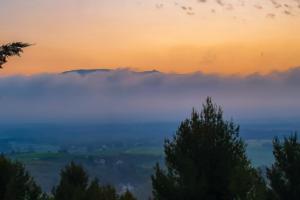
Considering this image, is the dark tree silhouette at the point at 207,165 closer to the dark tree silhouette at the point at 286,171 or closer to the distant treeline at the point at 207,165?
the distant treeline at the point at 207,165

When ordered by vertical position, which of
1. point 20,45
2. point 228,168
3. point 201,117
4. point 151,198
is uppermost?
point 20,45

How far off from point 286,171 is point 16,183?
46.0ft

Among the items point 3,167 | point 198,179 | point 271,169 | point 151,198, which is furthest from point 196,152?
point 3,167

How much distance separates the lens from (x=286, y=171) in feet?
85.4

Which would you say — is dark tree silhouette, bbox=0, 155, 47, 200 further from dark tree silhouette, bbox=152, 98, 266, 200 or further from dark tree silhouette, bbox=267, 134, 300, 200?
dark tree silhouette, bbox=267, 134, 300, 200

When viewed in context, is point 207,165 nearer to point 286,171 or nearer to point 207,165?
point 207,165

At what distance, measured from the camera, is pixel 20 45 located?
15.5m

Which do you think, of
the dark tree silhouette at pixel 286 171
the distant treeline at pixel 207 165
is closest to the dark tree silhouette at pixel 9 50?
the distant treeline at pixel 207 165

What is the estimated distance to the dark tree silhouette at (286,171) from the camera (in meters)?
25.1

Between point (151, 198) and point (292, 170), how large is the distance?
339 inches

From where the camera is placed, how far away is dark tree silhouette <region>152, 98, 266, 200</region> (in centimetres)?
1945

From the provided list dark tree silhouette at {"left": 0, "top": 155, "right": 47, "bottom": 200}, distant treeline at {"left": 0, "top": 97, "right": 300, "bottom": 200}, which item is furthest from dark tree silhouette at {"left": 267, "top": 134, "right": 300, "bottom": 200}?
dark tree silhouette at {"left": 0, "top": 155, "right": 47, "bottom": 200}

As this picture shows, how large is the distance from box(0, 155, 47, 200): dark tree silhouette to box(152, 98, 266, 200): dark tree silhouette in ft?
25.3

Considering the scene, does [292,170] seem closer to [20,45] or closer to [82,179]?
[82,179]
